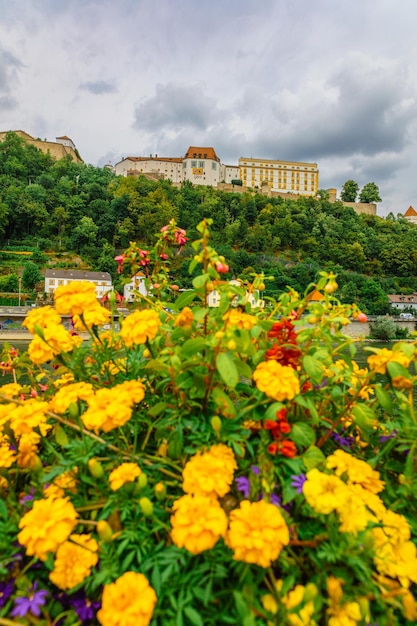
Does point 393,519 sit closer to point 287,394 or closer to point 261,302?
point 287,394

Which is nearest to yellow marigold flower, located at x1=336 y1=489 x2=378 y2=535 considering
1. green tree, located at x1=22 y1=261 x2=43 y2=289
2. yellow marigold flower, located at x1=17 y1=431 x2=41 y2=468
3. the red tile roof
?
yellow marigold flower, located at x1=17 y1=431 x2=41 y2=468

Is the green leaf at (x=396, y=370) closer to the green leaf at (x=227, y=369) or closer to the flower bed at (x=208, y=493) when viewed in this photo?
the flower bed at (x=208, y=493)

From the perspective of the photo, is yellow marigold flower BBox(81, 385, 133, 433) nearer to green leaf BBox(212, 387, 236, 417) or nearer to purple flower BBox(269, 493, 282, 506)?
green leaf BBox(212, 387, 236, 417)

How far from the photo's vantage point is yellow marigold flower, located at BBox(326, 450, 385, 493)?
2.67 feet

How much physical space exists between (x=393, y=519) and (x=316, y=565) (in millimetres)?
190

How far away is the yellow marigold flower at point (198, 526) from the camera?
0.61 metres

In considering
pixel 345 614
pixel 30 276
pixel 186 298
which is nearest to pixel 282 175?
pixel 30 276

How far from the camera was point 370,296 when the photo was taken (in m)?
41.3

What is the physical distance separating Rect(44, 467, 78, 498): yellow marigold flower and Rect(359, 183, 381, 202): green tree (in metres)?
73.5

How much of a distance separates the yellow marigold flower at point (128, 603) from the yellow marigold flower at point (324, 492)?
326 millimetres

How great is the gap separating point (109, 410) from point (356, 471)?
572mm

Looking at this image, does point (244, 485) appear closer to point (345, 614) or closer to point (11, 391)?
point (345, 614)

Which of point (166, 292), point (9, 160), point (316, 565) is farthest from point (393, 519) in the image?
point (9, 160)

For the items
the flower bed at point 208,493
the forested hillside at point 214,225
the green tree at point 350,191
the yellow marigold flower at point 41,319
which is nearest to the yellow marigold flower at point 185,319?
the flower bed at point 208,493
